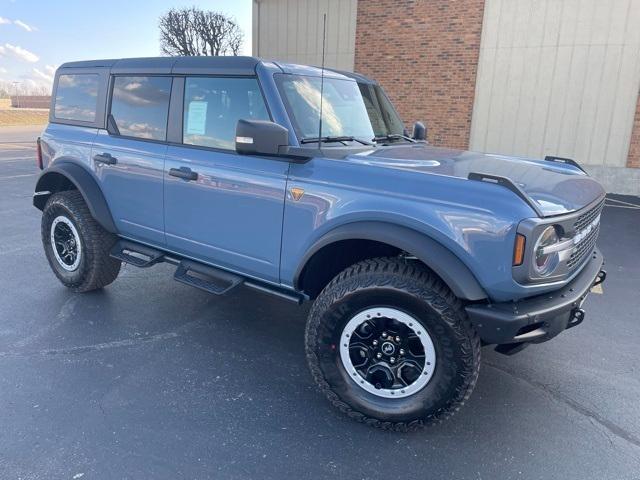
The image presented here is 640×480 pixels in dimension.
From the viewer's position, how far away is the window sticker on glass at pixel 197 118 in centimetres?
355

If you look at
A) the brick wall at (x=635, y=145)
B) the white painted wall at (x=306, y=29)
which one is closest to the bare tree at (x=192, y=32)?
the white painted wall at (x=306, y=29)

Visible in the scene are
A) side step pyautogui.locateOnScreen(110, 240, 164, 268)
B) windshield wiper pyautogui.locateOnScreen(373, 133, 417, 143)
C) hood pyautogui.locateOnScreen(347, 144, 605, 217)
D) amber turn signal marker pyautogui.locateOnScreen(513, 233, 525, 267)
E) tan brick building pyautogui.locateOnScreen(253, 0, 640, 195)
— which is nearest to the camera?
amber turn signal marker pyautogui.locateOnScreen(513, 233, 525, 267)

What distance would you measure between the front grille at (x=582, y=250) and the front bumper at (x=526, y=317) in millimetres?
168

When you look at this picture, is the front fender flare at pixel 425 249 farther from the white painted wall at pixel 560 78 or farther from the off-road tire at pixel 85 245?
the white painted wall at pixel 560 78

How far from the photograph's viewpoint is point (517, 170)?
308 cm

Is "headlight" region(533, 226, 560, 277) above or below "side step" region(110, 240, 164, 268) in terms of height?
above

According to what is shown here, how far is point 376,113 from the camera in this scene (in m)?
3.91

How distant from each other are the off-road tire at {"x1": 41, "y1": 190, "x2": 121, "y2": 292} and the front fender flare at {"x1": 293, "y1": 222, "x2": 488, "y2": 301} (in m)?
2.57

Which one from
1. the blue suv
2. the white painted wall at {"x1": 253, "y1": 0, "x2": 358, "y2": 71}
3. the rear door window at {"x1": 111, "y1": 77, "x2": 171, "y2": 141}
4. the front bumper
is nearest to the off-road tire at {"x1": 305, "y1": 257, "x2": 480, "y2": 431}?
the blue suv

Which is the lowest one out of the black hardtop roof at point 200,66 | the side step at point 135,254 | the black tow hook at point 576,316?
the side step at point 135,254

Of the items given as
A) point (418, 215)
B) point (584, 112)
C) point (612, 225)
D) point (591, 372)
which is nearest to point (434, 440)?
point (418, 215)

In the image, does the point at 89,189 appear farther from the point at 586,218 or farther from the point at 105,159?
the point at 586,218

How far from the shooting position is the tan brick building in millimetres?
10664

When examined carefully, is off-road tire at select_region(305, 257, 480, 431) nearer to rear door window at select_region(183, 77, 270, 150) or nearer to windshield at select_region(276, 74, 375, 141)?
windshield at select_region(276, 74, 375, 141)
